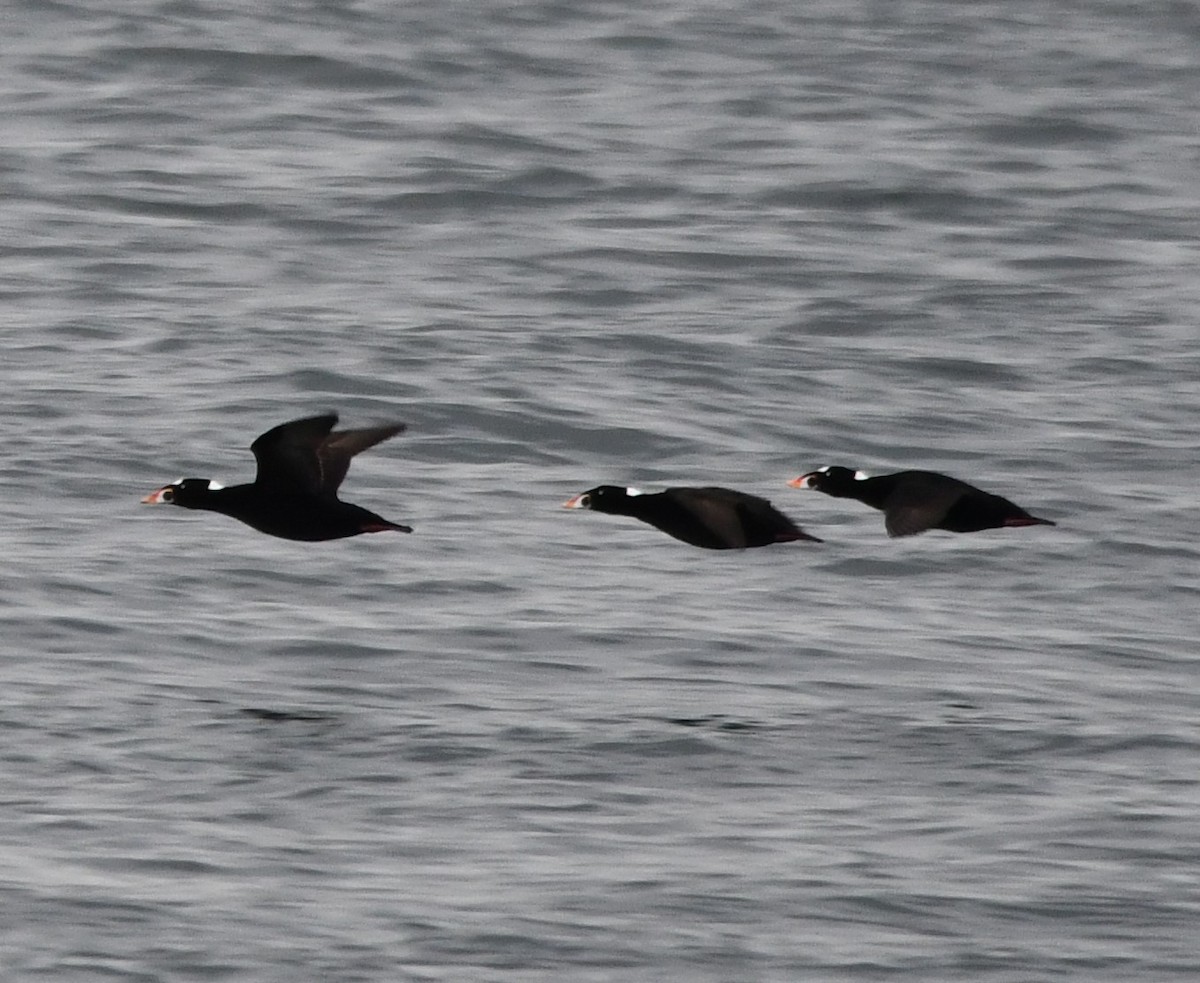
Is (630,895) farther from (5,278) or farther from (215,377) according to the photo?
(5,278)

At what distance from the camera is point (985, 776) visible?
446 inches

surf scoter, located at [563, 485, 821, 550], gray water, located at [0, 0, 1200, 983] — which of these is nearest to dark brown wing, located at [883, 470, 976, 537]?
surf scoter, located at [563, 485, 821, 550]

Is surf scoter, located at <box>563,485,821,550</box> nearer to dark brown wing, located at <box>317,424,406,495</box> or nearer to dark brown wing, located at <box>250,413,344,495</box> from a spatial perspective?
dark brown wing, located at <box>317,424,406,495</box>

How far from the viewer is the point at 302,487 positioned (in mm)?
12312

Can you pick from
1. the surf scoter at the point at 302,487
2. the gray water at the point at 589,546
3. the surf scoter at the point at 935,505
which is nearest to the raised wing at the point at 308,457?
the surf scoter at the point at 302,487

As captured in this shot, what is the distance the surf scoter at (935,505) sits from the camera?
11.6m

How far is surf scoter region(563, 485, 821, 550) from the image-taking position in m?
11.8

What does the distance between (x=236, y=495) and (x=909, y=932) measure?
4.06m

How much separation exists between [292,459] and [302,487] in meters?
0.13

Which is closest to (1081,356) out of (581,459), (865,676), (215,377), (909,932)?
(581,459)

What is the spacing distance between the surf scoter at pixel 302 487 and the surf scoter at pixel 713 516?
100cm

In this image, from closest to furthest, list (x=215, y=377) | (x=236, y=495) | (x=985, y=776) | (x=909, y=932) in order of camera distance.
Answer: (x=909, y=932), (x=985, y=776), (x=236, y=495), (x=215, y=377)

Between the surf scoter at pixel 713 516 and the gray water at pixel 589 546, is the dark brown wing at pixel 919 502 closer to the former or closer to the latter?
the surf scoter at pixel 713 516

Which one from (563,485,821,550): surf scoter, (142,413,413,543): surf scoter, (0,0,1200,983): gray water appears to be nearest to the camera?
(0,0,1200,983): gray water
